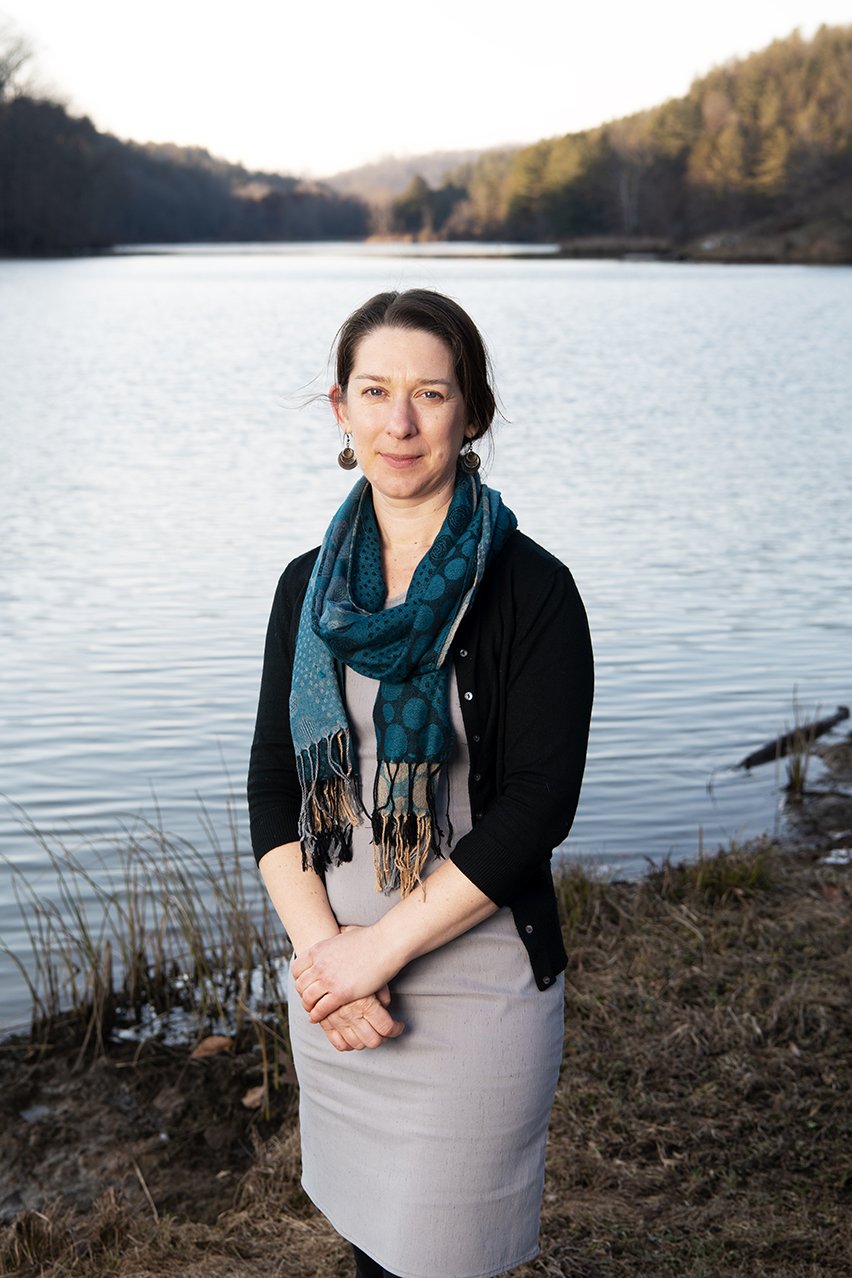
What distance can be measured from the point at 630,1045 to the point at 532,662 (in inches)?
87.4

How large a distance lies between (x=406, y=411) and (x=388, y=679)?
436 mm

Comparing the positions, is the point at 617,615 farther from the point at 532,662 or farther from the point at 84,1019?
the point at 532,662

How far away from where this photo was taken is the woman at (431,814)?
2.23m

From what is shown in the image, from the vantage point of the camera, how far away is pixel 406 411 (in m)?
2.29

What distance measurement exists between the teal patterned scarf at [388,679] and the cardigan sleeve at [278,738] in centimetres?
9

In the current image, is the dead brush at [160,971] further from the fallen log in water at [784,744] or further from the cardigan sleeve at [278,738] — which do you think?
the fallen log in water at [784,744]

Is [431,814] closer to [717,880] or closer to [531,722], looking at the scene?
[531,722]

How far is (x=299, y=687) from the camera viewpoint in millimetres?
2352

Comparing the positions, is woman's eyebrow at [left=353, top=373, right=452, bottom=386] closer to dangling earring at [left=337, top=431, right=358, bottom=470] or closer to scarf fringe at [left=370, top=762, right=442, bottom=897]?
dangling earring at [left=337, top=431, right=358, bottom=470]

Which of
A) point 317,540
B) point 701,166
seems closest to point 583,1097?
point 317,540

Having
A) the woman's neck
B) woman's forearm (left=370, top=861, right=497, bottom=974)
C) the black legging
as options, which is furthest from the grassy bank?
the woman's neck

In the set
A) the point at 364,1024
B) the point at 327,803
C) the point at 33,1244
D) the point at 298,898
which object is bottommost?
the point at 33,1244

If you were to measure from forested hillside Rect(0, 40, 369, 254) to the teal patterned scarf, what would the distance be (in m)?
97.6

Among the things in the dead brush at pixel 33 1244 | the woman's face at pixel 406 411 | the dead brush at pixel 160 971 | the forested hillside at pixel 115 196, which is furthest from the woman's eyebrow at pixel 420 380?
the forested hillside at pixel 115 196
